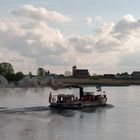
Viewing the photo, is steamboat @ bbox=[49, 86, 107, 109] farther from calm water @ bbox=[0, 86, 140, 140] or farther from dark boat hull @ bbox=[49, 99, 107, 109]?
calm water @ bbox=[0, 86, 140, 140]

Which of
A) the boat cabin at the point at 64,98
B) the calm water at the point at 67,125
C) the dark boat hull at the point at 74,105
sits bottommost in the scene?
the calm water at the point at 67,125

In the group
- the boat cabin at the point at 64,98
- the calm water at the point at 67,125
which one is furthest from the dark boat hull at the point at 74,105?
the calm water at the point at 67,125

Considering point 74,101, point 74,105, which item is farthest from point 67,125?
point 74,101

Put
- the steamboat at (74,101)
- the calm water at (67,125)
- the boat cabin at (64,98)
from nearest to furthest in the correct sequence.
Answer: the calm water at (67,125) < the steamboat at (74,101) < the boat cabin at (64,98)

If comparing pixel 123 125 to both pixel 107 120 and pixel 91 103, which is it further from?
pixel 91 103

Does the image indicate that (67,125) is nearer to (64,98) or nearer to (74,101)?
(64,98)

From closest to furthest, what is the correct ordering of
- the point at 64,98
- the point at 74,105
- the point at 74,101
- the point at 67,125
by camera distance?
the point at 67,125 → the point at 64,98 → the point at 74,105 → the point at 74,101

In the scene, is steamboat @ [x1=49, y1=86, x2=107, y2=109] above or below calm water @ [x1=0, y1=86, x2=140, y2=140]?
above

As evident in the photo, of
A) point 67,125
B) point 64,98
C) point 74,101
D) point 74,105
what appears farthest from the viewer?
point 74,101

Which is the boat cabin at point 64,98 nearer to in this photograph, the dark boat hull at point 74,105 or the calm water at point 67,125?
the dark boat hull at point 74,105

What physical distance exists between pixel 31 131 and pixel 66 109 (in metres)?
26.7

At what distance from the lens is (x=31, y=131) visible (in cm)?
5116

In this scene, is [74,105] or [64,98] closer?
[64,98]

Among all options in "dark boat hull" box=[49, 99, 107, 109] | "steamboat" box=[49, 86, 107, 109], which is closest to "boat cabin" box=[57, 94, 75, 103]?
"steamboat" box=[49, 86, 107, 109]
